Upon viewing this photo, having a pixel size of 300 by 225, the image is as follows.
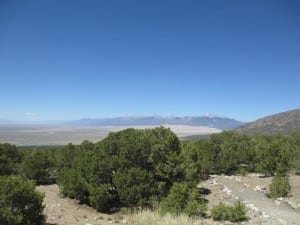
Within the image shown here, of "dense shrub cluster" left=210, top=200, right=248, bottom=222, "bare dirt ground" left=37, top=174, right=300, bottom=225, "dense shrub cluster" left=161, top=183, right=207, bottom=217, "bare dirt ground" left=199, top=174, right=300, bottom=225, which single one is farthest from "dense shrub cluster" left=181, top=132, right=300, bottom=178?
"dense shrub cluster" left=210, top=200, right=248, bottom=222

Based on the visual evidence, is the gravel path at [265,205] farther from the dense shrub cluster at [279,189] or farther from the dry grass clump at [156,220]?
the dry grass clump at [156,220]

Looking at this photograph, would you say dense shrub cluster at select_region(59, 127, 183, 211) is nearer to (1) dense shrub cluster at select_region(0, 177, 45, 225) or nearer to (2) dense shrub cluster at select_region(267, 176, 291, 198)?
(1) dense shrub cluster at select_region(0, 177, 45, 225)

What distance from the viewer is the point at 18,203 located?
A: 47.6 ft

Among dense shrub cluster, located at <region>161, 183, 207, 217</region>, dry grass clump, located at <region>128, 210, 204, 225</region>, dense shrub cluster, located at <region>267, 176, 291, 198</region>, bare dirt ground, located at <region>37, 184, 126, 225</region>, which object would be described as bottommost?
bare dirt ground, located at <region>37, 184, 126, 225</region>

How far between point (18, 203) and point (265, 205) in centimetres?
1394

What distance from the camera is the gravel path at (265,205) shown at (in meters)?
16.7

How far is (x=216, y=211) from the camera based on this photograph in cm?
1616

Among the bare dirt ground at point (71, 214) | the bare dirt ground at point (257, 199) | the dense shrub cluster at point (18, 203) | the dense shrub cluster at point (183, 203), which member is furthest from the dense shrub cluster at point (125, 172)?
the dense shrub cluster at point (18, 203)

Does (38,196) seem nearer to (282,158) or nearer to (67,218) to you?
(67,218)

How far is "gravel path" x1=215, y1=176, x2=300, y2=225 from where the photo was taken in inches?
658

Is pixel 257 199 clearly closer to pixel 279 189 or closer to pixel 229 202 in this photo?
pixel 279 189

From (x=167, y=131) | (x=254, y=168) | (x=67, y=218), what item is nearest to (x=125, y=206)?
(x=67, y=218)

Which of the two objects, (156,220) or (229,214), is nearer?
(156,220)

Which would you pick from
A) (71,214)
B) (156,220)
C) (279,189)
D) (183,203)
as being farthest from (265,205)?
(156,220)
